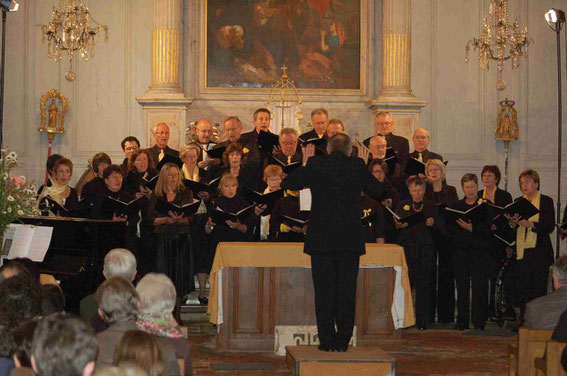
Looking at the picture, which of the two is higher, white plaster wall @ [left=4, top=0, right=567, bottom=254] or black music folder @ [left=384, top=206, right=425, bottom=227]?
white plaster wall @ [left=4, top=0, right=567, bottom=254]

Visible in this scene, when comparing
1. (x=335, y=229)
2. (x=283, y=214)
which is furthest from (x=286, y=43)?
(x=335, y=229)

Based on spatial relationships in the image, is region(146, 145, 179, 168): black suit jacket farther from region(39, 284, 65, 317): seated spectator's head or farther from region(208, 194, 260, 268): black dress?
region(39, 284, 65, 317): seated spectator's head

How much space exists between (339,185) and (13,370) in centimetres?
323

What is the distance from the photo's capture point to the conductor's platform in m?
6.21

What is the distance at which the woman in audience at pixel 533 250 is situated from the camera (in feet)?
30.3

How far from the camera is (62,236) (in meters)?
7.34

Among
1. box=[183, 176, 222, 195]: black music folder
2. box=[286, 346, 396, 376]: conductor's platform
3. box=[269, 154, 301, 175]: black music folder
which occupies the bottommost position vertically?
box=[286, 346, 396, 376]: conductor's platform

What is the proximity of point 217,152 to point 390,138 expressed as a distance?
246 centimetres

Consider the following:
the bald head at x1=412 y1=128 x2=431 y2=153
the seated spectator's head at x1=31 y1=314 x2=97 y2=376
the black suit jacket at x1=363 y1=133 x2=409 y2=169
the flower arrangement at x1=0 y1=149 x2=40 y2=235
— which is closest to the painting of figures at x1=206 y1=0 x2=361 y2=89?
the black suit jacket at x1=363 y1=133 x2=409 y2=169

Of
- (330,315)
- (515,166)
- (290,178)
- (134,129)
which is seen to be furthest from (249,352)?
(515,166)

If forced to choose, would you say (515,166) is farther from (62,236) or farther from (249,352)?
(62,236)

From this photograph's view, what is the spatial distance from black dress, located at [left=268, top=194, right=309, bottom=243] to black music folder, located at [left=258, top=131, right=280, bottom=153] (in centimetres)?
102

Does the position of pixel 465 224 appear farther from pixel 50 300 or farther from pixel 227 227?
pixel 50 300

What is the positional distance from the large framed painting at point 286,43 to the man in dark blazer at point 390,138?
1.85m
